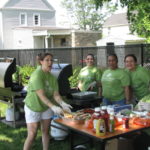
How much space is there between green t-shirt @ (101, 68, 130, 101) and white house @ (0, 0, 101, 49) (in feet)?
65.7

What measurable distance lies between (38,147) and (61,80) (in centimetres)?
127

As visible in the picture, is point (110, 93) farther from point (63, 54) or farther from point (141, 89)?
point (63, 54)

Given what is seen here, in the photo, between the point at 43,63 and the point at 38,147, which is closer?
the point at 43,63

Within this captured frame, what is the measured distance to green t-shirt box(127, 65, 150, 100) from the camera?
491cm

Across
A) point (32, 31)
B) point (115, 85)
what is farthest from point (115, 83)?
point (32, 31)

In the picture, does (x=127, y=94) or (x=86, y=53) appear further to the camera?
(x=86, y=53)

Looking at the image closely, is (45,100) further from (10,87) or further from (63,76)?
(10,87)

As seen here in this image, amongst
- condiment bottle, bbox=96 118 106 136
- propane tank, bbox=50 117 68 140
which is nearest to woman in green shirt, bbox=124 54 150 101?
propane tank, bbox=50 117 68 140

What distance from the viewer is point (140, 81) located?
4.93 m

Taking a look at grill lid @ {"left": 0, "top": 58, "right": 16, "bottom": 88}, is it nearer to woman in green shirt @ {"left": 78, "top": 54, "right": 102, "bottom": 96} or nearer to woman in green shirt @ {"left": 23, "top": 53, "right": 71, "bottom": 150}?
woman in green shirt @ {"left": 78, "top": 54, "right": 102, "bottom": 96}

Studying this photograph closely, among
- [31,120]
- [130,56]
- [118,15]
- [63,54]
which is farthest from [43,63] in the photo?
[118,15]

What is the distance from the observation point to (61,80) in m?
→ 5.40

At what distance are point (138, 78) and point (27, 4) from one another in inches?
1026

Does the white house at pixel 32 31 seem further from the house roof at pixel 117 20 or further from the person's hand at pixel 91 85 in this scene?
the person's hand at pixel 91 85
